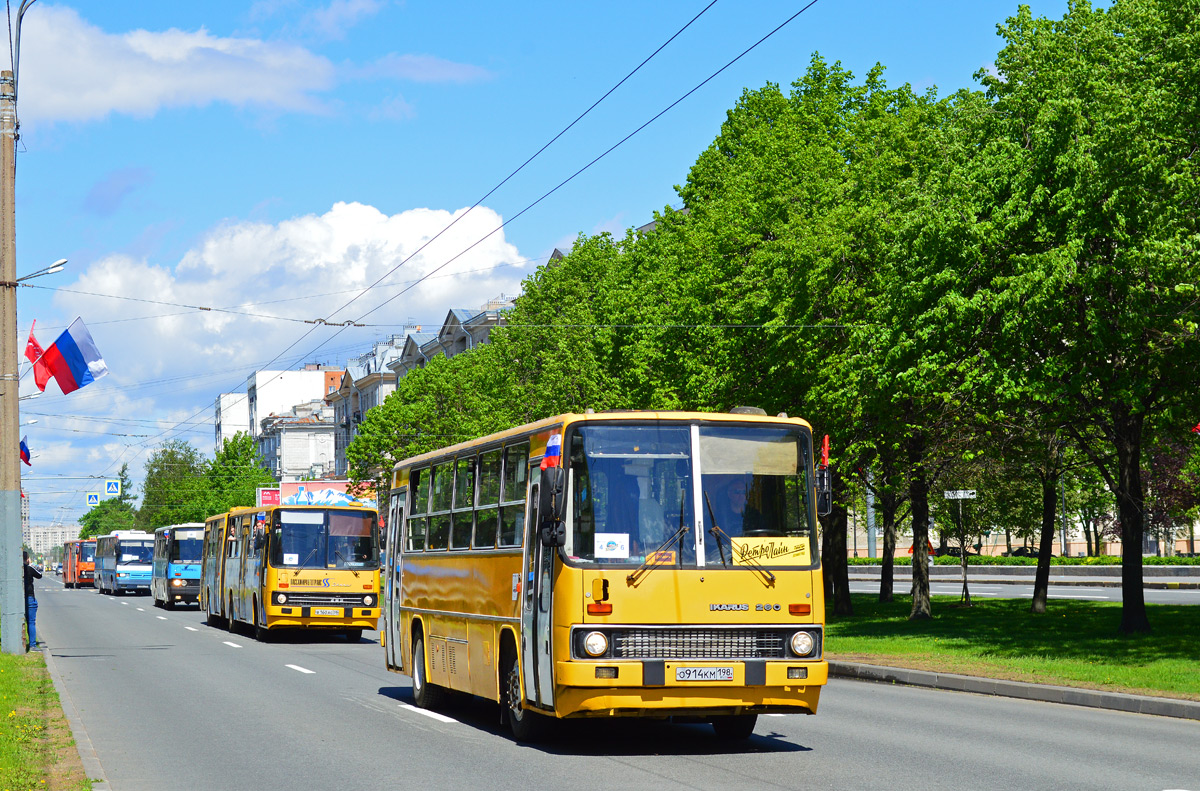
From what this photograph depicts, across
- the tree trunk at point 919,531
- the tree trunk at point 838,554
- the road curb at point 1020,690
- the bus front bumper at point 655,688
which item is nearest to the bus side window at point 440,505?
the bus front bumper at point 655,688

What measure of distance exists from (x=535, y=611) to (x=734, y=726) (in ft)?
7.44

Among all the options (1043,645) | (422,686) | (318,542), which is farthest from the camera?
(318,542)

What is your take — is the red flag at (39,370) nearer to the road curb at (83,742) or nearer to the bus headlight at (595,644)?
the road curb at (83,742)

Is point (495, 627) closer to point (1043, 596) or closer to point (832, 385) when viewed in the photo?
point (832, 385)

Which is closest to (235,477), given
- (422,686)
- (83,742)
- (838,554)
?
(838,554)

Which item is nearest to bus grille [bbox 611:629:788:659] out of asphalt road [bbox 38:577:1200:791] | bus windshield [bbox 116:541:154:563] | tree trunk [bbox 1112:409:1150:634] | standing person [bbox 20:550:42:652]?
asphalt road [bbox 38:577:1200:791]

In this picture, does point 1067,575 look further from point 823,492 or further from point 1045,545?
point 823,492

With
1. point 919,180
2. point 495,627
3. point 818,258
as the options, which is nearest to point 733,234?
point 818,258

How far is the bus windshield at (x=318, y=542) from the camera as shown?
29.7m

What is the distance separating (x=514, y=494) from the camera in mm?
13297

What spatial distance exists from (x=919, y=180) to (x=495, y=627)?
55.3 feet

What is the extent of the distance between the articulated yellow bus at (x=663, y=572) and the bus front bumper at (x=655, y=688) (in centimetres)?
1

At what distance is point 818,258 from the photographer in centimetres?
2941

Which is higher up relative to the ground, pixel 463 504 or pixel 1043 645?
pixel 463 504
